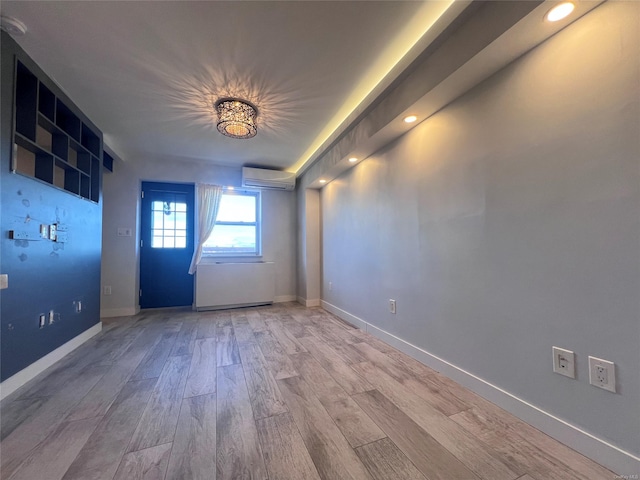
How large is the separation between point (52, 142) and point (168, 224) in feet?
6.51

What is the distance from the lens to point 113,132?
9.91ft

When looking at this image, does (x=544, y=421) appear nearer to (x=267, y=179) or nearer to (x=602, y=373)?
(x=602, y=373)

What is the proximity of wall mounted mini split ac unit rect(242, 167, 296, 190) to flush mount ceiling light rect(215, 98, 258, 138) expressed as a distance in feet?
5.05

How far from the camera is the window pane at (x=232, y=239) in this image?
4375 millimetres

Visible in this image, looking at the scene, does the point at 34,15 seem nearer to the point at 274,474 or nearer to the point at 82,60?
the point at 82,60

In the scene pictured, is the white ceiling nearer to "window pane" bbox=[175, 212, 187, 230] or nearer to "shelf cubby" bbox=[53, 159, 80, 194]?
"shelf cubby" bbox=[53, 159, 80, 194]

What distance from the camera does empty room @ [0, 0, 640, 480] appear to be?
1.08 m

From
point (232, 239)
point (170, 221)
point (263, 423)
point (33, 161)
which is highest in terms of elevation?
point (33, 161)

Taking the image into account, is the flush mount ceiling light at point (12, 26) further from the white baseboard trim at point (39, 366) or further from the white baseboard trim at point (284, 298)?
the white baseboard trim at point (284, 298)

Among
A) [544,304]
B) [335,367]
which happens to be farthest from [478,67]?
[335,367]

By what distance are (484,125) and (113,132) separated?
12.7ft

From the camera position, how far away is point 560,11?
1115 millimetres

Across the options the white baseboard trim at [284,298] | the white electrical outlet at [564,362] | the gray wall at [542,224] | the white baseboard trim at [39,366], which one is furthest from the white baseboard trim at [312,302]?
the white electrical outlet at [564,362]

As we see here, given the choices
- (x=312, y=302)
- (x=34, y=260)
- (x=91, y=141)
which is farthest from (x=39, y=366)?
(x=312, y=302)
